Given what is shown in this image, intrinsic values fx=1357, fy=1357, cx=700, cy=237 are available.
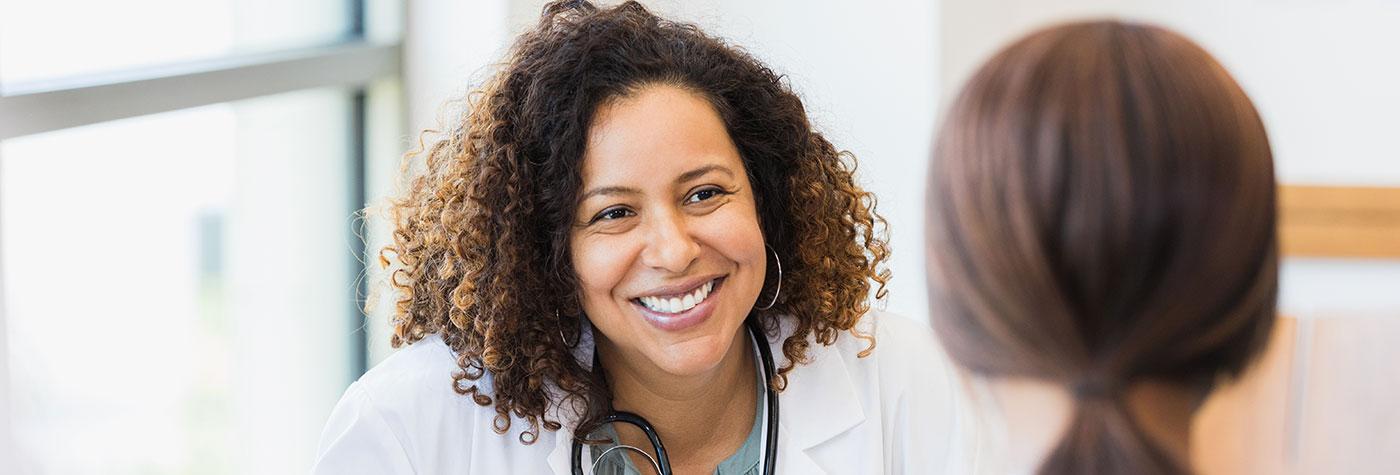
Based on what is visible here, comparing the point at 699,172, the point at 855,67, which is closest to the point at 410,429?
the point at 699,172

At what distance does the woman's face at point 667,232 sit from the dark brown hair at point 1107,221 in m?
0.65

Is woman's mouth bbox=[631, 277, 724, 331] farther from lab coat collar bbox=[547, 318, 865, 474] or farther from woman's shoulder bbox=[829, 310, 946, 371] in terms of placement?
woman's shoulder bbox=[829, 310, 946, 371]

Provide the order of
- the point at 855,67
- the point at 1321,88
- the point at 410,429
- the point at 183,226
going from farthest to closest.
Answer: the point at 855,67 → the point at 1321,88 → the point at 183,226 → the point at 410,429

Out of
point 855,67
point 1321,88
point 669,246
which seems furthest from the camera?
point 855,67

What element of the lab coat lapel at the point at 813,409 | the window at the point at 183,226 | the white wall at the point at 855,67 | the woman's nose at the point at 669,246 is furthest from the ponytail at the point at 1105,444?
the white wall at the point at 855,67

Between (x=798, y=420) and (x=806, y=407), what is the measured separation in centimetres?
2

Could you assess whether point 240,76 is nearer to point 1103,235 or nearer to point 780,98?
point 780,98

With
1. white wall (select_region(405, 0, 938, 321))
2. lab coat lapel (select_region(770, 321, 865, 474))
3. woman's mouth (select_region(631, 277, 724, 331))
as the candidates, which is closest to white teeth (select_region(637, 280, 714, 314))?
woman's mouth (select_region(631, 277, 724, 331))

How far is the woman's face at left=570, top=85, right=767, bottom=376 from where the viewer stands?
1439 millimetres

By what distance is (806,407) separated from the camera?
1.63m

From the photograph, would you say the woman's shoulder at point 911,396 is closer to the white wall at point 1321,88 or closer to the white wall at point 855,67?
the white wall at point 855,67

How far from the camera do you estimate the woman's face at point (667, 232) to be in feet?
4.72

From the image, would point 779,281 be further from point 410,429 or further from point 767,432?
point 410,429

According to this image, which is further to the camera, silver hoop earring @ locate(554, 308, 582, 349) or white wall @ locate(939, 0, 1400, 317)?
white wall @ locate(939, 0, 1400, 317)
